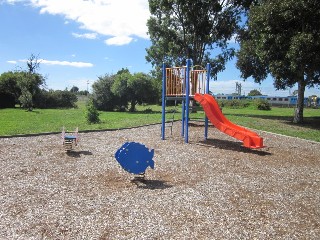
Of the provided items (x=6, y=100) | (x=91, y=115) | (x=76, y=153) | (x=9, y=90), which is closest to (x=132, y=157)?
(x=76, y=153)

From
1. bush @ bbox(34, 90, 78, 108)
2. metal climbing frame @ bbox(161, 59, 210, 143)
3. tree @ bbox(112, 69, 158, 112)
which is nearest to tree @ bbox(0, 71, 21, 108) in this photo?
bush @ bbox(34, 90, 78, 108)

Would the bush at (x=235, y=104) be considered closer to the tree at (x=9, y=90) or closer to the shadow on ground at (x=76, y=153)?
the tree at (x=9, y=90)

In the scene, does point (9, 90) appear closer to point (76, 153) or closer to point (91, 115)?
point (91, 115)

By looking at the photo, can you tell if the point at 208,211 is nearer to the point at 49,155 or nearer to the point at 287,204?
the point at 287,204

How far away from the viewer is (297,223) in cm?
537

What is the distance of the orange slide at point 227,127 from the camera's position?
35.8ft

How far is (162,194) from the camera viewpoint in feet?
21.5

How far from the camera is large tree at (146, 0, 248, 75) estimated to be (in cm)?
2928

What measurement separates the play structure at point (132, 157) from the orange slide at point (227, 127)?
15.7 feet

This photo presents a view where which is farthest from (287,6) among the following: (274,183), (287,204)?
(287,204)

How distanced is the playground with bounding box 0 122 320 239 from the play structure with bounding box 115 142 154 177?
1.08 ft

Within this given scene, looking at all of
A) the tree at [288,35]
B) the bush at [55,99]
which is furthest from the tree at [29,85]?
the tree at [288,35]

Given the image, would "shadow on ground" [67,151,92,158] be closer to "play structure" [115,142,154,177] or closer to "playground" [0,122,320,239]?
"playground" [0,122,320,239]

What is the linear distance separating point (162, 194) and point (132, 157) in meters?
1.17
